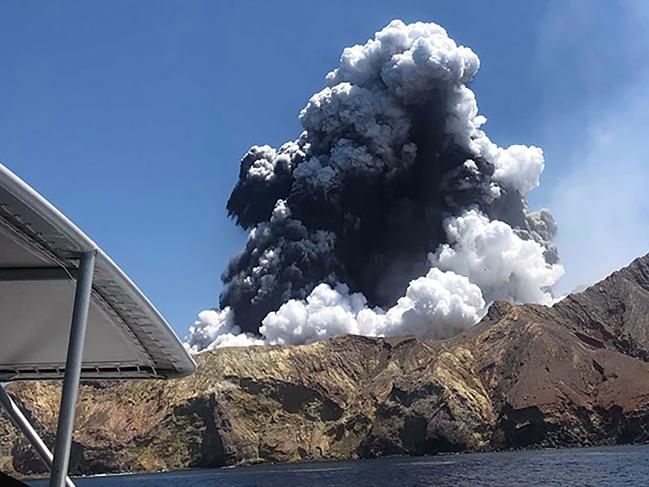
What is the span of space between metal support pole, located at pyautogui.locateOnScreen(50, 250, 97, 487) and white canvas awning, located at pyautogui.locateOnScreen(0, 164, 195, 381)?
434 millimetres

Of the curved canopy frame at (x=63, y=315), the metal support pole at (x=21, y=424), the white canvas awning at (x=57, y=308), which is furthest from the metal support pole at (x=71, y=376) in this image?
the metal support pole at (x=21, y=424)

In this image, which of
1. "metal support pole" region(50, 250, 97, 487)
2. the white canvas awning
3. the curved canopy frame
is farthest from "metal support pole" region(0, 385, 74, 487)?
"metal support pole" region(50, 250, 97, 487)

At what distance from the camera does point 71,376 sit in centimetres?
1470

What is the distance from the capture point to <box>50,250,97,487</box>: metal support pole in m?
14.5

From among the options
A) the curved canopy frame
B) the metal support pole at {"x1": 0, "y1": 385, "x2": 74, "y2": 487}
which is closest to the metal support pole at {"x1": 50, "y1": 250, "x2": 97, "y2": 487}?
the curved canopy frame

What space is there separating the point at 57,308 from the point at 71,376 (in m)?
4.47

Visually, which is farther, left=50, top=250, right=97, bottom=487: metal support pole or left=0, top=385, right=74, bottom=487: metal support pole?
left=0, top=385, right=74, bottom=487: metal support pole

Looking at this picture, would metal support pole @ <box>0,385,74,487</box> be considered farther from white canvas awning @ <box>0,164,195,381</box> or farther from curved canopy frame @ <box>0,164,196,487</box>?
white canvas awning @ <box>0,164,195,381</box>

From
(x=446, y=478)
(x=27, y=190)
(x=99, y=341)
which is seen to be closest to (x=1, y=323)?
(x=99, y=341)

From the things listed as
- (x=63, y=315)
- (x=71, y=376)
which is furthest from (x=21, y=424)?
(x=71, y=376)

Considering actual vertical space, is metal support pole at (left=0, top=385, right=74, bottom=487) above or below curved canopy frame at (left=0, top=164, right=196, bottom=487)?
below

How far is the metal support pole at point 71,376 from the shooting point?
14.5 m

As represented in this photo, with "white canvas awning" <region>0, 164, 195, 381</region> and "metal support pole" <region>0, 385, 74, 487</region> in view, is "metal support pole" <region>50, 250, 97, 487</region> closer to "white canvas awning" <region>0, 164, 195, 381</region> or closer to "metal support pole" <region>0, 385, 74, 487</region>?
"white canvas awning" <region>0, 164, 195, 381</region>

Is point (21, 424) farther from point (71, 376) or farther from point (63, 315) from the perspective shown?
point (71, 376)
